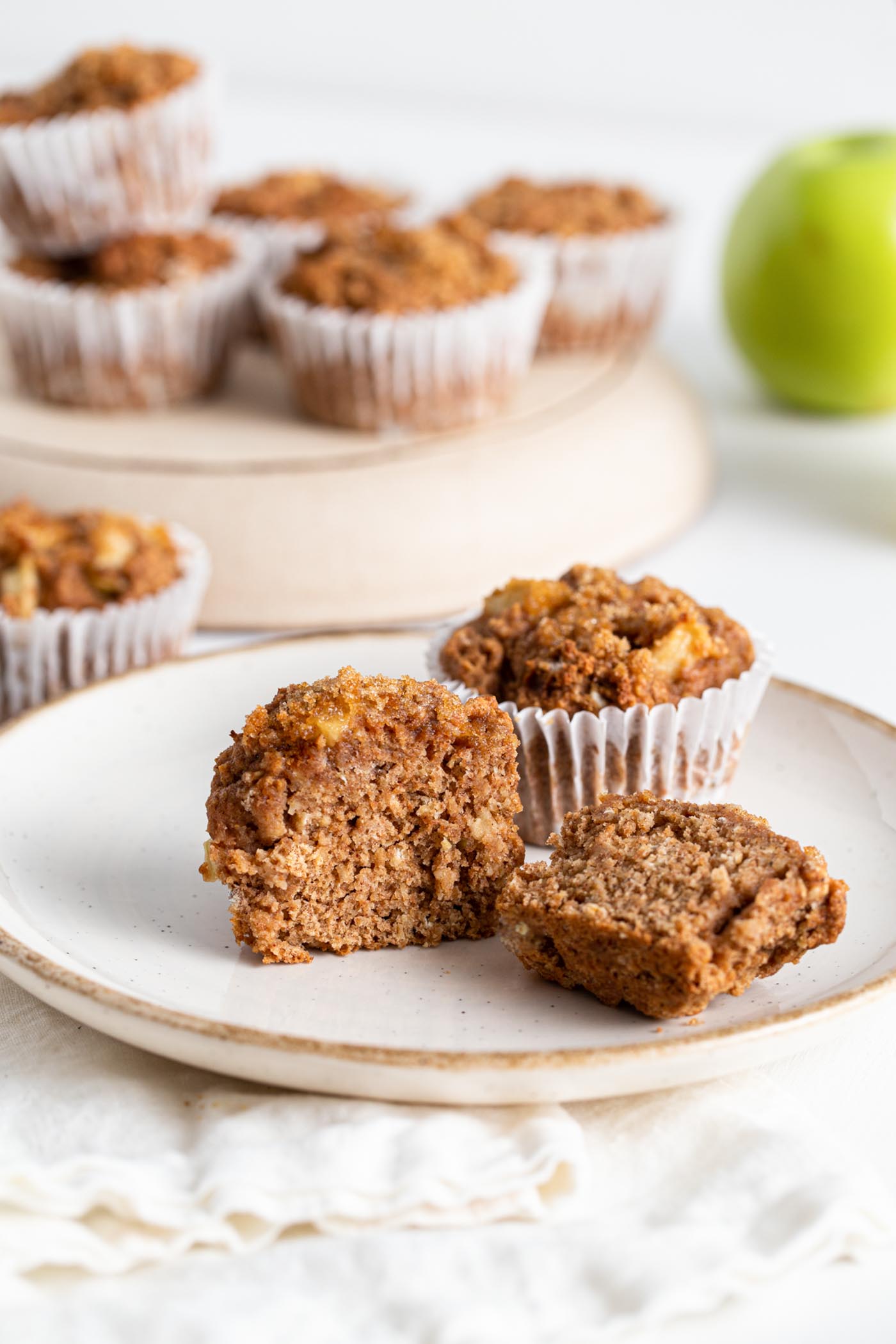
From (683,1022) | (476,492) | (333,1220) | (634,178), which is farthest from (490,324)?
(333,1220)

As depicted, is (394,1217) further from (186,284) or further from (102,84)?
(102,84)

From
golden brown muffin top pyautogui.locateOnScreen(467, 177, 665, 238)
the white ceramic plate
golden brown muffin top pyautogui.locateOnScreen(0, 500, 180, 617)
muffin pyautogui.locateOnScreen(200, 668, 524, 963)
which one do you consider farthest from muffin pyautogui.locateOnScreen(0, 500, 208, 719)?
golden brown muffin top pyautogui.locateOnScreen(467, 177, 665, 238)

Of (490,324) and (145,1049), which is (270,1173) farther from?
(490,324)

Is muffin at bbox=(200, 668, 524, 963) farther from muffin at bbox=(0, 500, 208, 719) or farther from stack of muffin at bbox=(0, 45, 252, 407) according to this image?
stack of muffin at bbox=(0, 45, 252, 407)

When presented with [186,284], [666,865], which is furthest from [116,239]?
[666,865]

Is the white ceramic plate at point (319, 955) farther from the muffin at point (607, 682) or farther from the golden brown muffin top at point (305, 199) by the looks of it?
the golden brown muffin top at point (305, 199)
